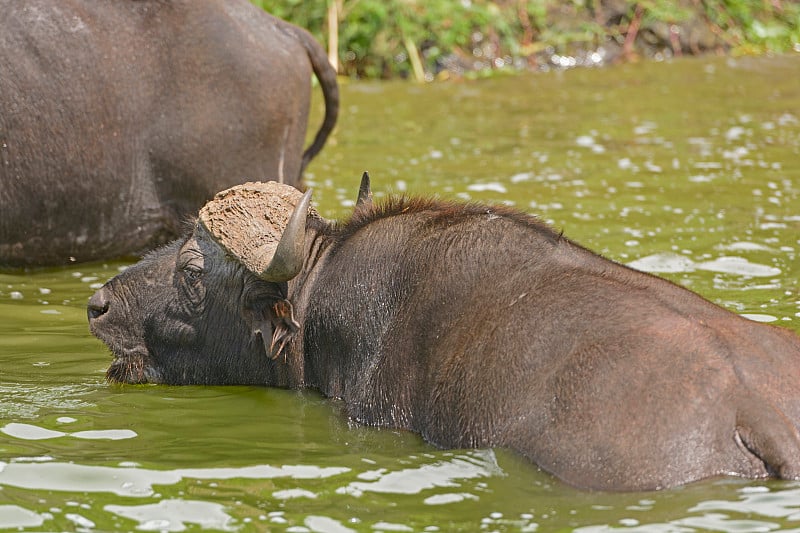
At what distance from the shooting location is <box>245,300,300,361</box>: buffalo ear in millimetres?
7094

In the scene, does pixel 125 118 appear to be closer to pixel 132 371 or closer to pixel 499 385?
pixel 132 371

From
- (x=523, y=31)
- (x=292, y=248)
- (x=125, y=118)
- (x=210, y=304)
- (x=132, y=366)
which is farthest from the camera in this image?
(x=523, y=31)

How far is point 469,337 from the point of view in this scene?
6.54 m

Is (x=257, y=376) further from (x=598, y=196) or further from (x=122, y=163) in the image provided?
(x=598, y=196)

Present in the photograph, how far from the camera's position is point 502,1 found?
2195 cm

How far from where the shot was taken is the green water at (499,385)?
5.65 m

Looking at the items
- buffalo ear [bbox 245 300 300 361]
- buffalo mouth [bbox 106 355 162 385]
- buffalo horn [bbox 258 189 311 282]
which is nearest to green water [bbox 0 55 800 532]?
buffalo mouth [bbox 106 355 162 385]

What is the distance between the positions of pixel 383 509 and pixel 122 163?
519 cm

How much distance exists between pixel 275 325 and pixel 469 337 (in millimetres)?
1135

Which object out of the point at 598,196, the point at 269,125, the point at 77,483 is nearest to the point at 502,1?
the point at 598,196

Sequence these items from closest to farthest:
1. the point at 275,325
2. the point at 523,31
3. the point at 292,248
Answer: the point at 292,248, the point at 275,325, the point at 523,31

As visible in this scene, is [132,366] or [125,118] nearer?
[132,366]

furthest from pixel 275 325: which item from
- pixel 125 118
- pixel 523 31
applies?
pixel 523 31

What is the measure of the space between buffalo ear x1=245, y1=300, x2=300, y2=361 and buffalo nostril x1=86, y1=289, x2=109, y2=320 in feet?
3.18
